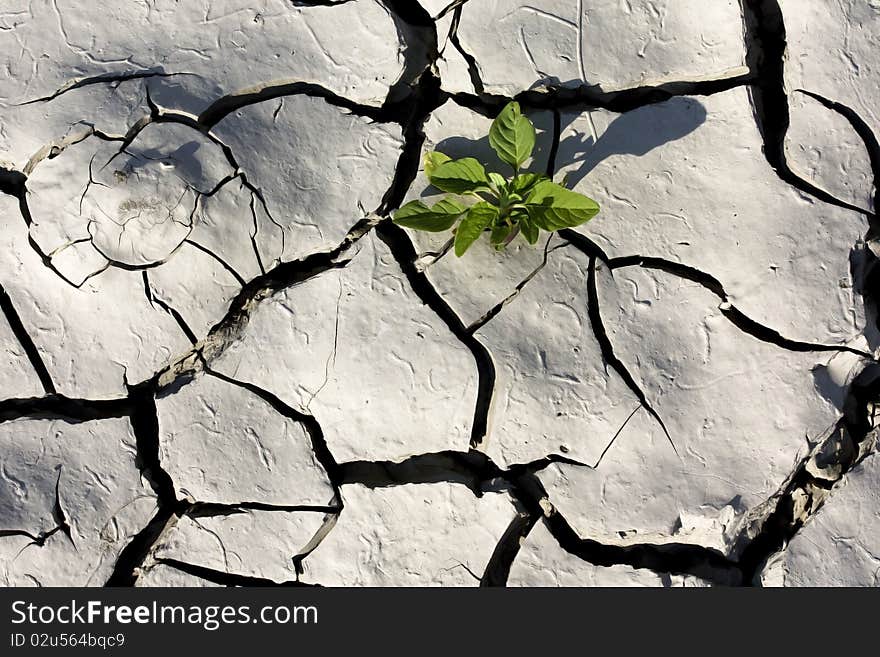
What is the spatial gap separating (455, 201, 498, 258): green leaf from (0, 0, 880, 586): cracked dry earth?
0.16 meters

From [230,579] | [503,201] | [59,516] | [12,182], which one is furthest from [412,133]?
[59,516]

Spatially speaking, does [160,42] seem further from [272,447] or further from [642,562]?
[642,562]

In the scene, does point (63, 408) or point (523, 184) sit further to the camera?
point (63, 408)

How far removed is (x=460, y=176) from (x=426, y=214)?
0.16m

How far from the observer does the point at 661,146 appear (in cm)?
228

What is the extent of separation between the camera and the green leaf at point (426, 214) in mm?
2117

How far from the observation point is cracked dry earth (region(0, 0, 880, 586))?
2.22m

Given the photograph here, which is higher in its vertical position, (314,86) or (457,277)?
(314,86)

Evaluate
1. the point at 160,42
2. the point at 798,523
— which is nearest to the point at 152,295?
the point at 160,42

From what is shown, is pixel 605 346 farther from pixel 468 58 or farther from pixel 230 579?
pixel 230 579

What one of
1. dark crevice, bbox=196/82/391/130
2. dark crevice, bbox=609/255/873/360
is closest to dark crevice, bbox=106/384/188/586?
dark crevice, bbox=196/82/391/130

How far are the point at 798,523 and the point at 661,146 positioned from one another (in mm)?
1266

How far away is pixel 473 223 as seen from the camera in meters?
2.11

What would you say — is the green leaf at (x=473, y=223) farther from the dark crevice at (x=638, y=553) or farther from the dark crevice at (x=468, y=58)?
the dark crevice at (x=638, y=553)
